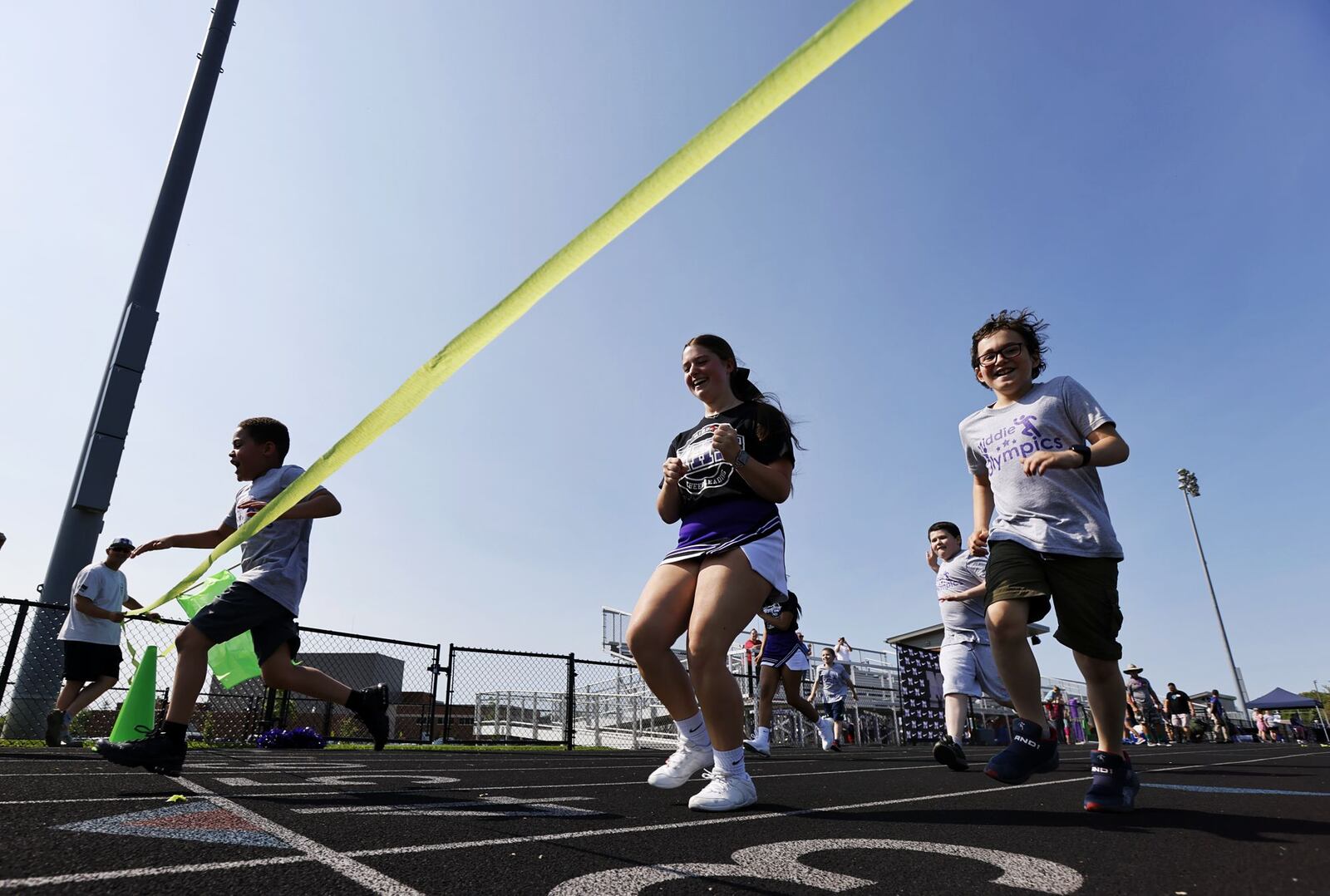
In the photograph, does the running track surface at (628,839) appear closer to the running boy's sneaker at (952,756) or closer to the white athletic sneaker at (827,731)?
the running boy's sneaker at (952,756)

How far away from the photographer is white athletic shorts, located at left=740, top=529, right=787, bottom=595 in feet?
9.31

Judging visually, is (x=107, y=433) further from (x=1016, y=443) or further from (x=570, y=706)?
(x=1016, y=443)

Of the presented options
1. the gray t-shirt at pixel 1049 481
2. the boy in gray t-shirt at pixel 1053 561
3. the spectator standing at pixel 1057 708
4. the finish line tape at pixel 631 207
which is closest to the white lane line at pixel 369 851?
the boy in gray t-shirt at pixel 1053 561

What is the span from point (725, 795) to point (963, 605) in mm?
3557

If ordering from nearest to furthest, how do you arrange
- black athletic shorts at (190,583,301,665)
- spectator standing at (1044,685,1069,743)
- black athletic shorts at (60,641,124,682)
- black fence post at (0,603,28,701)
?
black athletic shorts at (190,583,301,665), black athletic shorts at (60,641,124,682), black fence post at (0,603,28,701), spectator standing at (1044,685,1069,743)

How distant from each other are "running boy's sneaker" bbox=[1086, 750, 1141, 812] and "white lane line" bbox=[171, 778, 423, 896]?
2366 mm

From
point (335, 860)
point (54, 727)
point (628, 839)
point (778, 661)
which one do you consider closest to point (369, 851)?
point (335, 860)

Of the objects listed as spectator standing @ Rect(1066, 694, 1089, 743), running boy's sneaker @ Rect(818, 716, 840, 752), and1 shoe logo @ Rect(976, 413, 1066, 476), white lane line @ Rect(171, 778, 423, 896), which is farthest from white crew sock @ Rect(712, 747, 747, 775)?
spectator standing @ Rect(1066, 694, 1089, 743)

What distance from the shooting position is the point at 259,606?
144 inches

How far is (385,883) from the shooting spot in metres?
1.47

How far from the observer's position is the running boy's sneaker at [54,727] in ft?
22.8

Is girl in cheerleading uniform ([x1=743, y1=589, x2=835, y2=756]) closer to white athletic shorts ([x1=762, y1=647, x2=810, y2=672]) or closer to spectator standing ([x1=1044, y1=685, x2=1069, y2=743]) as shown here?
white athletic shorts ([x1=762, y1=647, x2=810, y2=672])

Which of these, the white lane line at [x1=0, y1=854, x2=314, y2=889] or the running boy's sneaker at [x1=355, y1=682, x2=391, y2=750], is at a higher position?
the running boy's sneaker at [x1=355, y1=682, x2=391, y2=750]

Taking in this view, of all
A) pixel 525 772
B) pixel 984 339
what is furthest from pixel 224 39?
pixel 984 339
